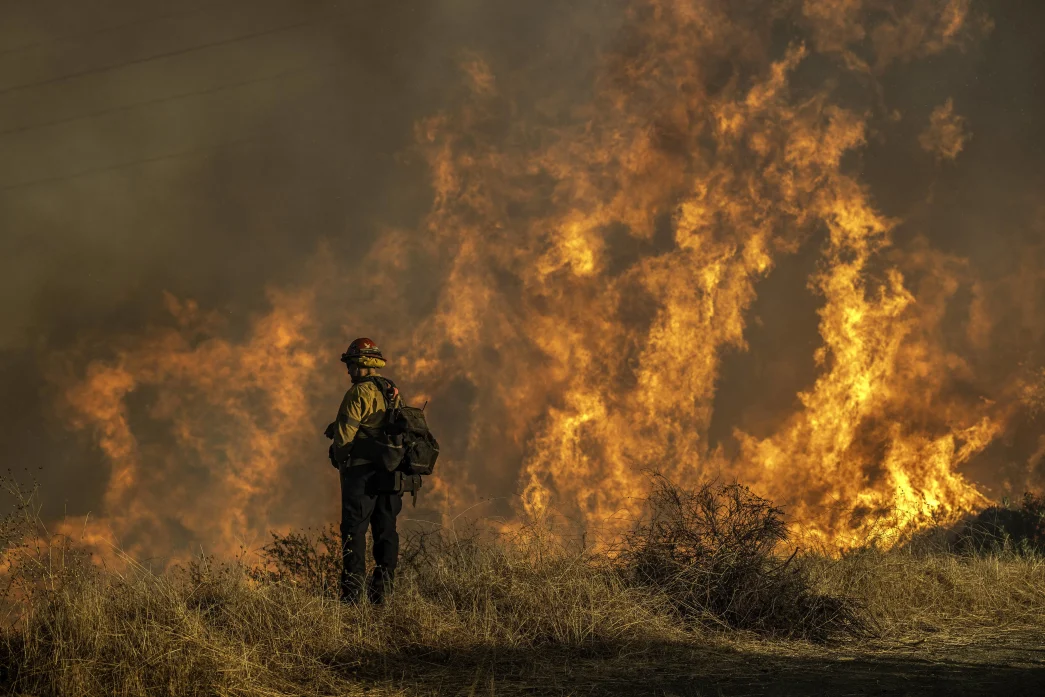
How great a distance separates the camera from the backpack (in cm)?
853

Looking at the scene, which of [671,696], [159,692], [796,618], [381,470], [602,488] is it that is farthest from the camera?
[602,488]

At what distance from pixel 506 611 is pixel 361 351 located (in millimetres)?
2945

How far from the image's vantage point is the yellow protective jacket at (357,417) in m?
8.52

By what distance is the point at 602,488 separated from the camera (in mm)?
20594

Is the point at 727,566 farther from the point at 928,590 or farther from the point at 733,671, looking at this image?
the point at 928,590

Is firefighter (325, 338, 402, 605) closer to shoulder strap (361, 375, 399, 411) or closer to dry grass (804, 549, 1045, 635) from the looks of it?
shoulder strap (361, 375, 399, 411)

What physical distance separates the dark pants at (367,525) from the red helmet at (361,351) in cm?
109

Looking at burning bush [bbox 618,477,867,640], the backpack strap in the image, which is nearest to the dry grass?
burning bush [bbox 618,477,867,640]

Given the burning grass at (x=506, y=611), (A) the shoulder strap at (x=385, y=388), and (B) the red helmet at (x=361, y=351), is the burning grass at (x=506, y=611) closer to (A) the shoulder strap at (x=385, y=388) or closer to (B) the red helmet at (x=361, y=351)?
(A) the shoulder strap at (x=385, y=388)

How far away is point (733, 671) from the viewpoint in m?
6.61

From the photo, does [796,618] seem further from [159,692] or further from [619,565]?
[159,692]

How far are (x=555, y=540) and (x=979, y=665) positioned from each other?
11.6 ft

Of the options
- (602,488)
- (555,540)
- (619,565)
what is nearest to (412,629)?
(555,540)

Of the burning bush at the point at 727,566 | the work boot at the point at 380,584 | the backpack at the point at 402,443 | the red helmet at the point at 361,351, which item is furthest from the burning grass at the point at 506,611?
the red helmet at the point at 361,351
